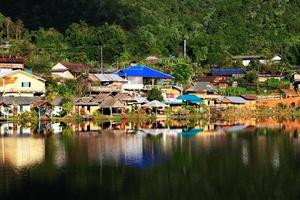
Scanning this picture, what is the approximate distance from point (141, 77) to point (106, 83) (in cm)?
324

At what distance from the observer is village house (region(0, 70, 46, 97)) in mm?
37719

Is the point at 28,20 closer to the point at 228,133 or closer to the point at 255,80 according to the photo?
the point at 255,80

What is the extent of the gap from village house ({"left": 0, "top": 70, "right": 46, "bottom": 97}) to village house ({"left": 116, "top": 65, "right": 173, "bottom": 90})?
263 inches

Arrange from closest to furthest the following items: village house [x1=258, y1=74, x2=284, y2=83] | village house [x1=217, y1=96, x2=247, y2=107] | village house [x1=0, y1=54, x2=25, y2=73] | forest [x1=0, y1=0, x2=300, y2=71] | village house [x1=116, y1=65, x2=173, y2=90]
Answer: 1. village house [x1=217, y1=96, x2=247, y2=107]
2. village house [x1=0, y1=54, x2=25, y2=73]
3. village house [x1=116, y1=65, x2=173, y2=90]
4. village house [x1=258, y1=74, x2=284, y2=83]
5. forest [x1=0, y1=0, x2=300, y2=71]

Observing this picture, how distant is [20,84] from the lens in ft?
126

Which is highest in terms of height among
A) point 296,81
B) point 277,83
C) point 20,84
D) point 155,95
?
point 296,81

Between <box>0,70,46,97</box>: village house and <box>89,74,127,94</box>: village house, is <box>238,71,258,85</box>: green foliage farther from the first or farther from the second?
<box>0,70,46,97</box>: village house

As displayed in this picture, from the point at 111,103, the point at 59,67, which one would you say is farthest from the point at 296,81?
the point at 59,67

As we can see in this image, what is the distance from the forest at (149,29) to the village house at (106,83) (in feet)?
23.5

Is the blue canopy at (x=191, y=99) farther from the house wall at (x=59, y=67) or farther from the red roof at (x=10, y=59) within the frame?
the red roof at (x=10, y=59)

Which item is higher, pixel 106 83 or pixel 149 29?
pixel 149 29

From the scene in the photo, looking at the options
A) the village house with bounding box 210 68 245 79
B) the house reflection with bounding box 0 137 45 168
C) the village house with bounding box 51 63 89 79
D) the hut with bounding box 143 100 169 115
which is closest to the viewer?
the house reflection with bounding box 0 137 45 168

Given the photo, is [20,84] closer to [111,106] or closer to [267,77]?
[111,106]

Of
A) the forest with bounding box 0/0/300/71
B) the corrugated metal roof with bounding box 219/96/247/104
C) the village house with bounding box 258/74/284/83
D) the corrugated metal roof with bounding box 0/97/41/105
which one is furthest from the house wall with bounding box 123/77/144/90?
the village house with bounding box 258/74/284/83
